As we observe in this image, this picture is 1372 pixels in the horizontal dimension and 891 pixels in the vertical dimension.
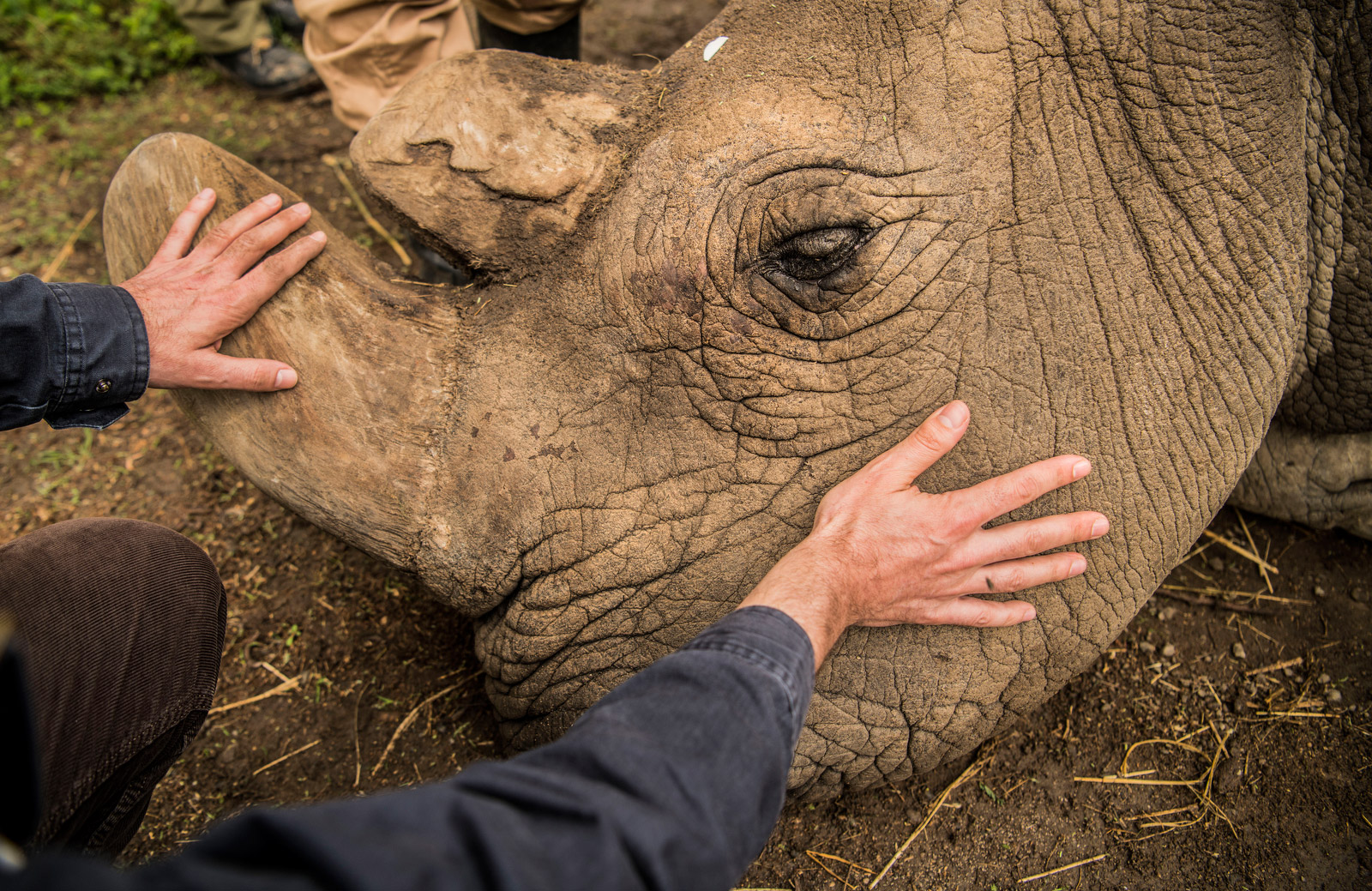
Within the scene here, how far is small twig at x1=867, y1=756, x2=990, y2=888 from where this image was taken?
97.3 inches

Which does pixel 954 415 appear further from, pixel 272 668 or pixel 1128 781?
pixel 272 668

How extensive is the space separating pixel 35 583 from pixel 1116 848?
2.83 metres

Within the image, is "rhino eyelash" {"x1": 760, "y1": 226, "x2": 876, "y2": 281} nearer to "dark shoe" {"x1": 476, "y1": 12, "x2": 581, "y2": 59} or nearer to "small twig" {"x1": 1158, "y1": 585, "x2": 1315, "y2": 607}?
"small twig" {"x1": 1158, "y1": 585, "x2": 1315, "y2": 607}

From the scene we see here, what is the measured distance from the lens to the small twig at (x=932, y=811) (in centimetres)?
247

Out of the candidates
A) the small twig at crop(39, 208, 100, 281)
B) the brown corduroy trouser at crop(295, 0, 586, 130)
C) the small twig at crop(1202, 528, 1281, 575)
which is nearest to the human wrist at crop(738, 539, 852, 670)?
the small twig at crop(1202, 528, 1281, 575)

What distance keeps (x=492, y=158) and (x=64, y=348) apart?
1085 millimetres

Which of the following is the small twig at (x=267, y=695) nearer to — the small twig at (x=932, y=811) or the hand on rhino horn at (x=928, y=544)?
the hand on rhino horn at (x=928, y=544)

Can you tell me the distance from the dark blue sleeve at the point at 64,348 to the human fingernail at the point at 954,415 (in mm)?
1882

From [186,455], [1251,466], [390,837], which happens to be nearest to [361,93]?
[186,455]

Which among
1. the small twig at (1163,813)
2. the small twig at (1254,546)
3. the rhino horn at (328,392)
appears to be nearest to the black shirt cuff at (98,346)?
the rhino horn at (328,392)

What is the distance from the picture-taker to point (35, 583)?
188cm

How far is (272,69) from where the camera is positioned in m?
5.07

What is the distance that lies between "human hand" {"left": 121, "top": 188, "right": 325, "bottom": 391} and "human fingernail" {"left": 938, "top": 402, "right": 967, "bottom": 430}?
1.54m

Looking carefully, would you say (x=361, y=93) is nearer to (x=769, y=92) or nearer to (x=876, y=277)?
(x=769, y=92)
